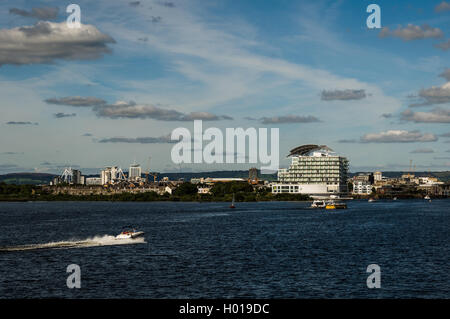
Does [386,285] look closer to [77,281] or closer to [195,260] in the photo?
[195,260]

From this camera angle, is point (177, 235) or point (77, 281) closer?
point (77, 281)

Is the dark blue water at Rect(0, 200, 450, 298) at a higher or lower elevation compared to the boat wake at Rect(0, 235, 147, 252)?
lower

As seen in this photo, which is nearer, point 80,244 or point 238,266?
point 238,266

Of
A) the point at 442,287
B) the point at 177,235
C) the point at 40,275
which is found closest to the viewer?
the point at 442,287

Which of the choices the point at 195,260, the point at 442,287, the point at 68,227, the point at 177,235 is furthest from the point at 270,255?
the point at 68,227

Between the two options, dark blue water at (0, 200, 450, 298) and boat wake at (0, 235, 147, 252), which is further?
Result: boat wake at (0, 235, 147, 252)

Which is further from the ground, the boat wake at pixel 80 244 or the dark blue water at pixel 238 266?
the boat wake at pixel 80 244

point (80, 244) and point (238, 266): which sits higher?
point (80, 244)

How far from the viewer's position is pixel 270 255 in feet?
233

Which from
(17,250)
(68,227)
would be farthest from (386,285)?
(68,227)

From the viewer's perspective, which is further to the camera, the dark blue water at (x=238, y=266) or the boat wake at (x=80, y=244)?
the boat wake at (x=80, y=244)
